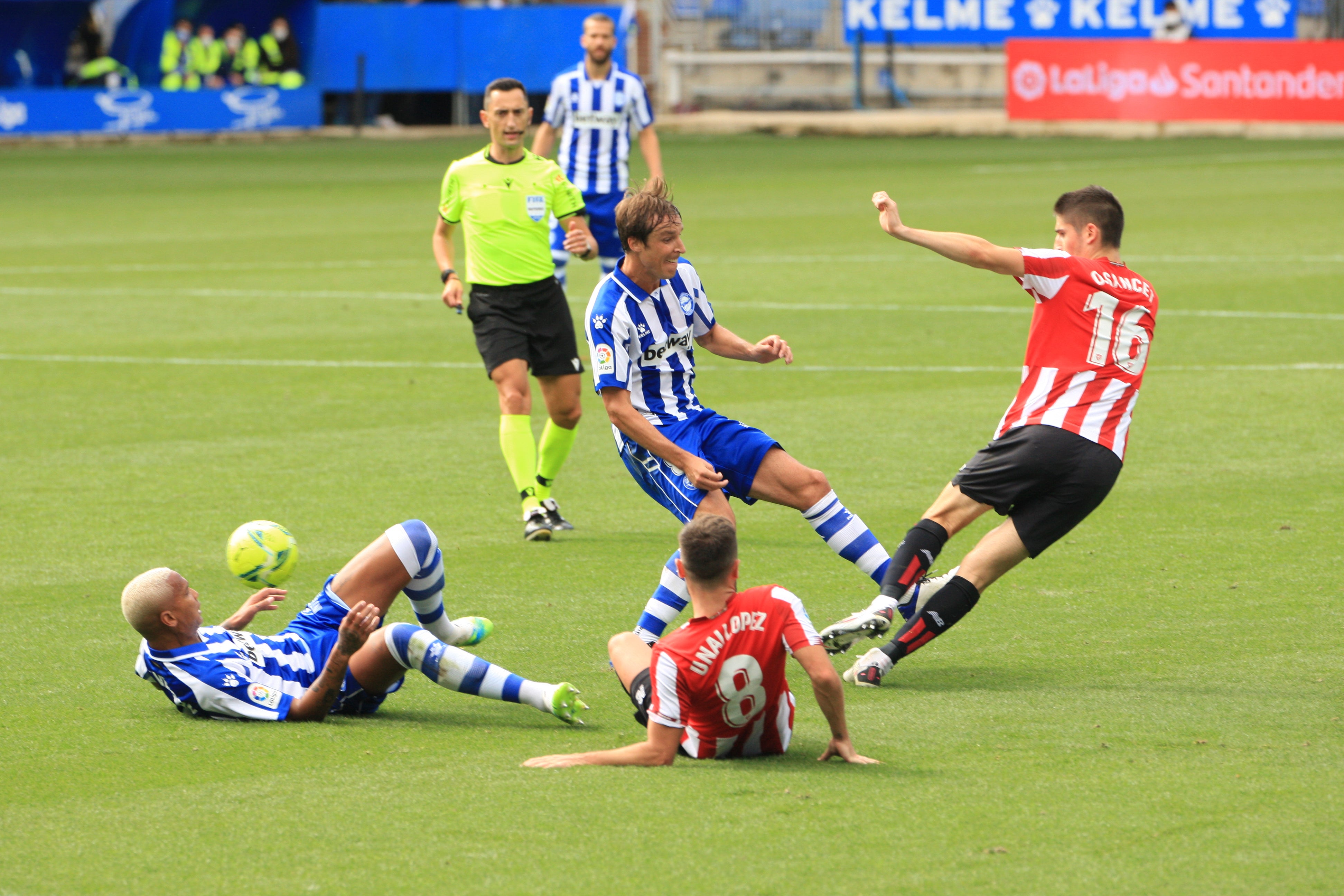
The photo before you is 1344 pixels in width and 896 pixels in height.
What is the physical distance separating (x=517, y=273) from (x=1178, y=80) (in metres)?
29.2

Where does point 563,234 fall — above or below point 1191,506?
above

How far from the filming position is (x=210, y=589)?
776cm

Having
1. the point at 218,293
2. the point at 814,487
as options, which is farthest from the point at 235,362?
the point at 814,487

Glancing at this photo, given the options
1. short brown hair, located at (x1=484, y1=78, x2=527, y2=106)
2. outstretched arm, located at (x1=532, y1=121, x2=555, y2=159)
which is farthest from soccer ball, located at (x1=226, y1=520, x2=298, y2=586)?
outstretched arm, located at (x1=532, y1=121, x2=555, y2=159)

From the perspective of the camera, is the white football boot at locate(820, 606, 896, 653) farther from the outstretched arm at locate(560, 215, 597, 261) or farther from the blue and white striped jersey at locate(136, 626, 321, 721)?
the outstretched arm at locate(560, 215, 597, 261)

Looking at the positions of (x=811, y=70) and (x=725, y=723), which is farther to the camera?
(x=811, y=70)

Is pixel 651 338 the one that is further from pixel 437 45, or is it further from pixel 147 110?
pixel 437 45

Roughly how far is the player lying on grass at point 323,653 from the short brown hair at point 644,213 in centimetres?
128

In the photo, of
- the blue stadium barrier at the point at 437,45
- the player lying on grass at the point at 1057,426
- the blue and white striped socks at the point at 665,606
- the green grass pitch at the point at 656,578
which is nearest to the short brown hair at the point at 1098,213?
the player lying on grass at the point at 1057,426

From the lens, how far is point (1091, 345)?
6301 mm

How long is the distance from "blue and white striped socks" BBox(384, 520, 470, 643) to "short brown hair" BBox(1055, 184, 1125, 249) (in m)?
2.50

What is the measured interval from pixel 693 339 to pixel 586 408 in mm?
5597

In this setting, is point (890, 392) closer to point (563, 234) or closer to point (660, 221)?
point (563, 234)

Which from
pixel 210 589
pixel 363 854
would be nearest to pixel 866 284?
pixel 210 589
